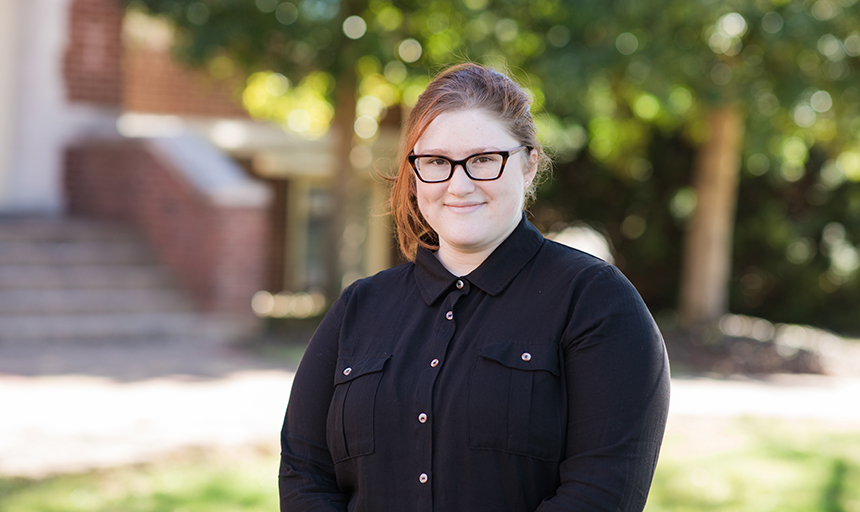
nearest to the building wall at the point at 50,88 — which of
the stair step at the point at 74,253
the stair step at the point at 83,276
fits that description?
the stair step at the point at 74,253

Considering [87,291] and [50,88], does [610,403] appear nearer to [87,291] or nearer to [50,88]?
[87,291]

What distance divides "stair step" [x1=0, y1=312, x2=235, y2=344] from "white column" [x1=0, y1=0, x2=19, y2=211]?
2822 mm

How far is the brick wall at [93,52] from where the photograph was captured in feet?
35.0

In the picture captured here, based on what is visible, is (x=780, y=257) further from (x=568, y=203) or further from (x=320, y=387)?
(x=320, y=387)

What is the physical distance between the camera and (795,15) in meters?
9.66

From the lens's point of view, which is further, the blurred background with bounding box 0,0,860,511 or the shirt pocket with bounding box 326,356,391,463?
the blurred background with bounding box 0,0,860,511

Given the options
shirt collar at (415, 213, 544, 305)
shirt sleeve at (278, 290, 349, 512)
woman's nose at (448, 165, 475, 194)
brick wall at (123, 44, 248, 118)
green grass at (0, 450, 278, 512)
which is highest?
brick wall at (123, 44, 248, 118)

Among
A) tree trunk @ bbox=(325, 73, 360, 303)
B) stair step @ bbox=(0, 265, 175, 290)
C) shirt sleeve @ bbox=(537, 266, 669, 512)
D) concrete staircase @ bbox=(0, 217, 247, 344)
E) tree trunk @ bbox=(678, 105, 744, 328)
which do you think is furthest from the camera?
tree trunk @ bbox=(678, 105, 744, 328)

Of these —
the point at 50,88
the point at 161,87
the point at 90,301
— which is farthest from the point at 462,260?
the point at 161,87

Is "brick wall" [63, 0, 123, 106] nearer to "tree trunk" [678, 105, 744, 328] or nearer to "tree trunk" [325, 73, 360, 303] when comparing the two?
"tree trunk" [325, 73, 360, 303]

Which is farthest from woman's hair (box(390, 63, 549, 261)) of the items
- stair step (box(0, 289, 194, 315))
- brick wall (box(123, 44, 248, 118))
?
brick wall (box(123, 44, 248, 118))

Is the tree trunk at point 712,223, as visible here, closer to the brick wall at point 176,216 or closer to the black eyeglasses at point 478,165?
the brick wall at point 176,216

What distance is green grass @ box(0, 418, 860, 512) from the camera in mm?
4578

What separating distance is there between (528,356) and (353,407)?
0.44m
